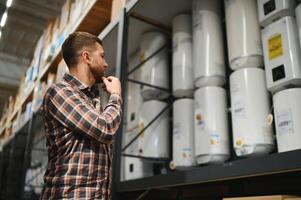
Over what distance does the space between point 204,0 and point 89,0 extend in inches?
44.8

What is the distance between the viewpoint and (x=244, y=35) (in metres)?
1.61

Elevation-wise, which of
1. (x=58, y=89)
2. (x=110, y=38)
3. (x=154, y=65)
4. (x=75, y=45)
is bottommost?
(x=58, y=89)

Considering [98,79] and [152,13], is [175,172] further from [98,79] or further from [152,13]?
[152,13]

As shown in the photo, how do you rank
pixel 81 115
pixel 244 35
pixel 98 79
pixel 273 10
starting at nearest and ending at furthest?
pixel 81 115, pixel 98 79, pixel 273 10, pixel 244 35

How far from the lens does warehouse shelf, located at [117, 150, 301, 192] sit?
1087 millimetres

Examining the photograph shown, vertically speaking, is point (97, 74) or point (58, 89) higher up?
point (97, 74)

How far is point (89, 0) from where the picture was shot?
2.71 meters

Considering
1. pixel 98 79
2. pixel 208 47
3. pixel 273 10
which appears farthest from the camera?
pixel 208 47

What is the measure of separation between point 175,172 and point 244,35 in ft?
2.40

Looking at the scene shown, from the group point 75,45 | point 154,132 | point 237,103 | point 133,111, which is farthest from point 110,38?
point 237,103

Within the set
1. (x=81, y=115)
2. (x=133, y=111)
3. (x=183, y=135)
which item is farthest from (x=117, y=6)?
(x=81, y=115)

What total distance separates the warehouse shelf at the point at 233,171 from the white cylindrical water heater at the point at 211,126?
210 millimetres

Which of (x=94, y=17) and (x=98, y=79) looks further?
(x=94, y=17)

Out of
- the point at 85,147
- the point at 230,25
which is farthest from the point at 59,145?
the point at 230,25
